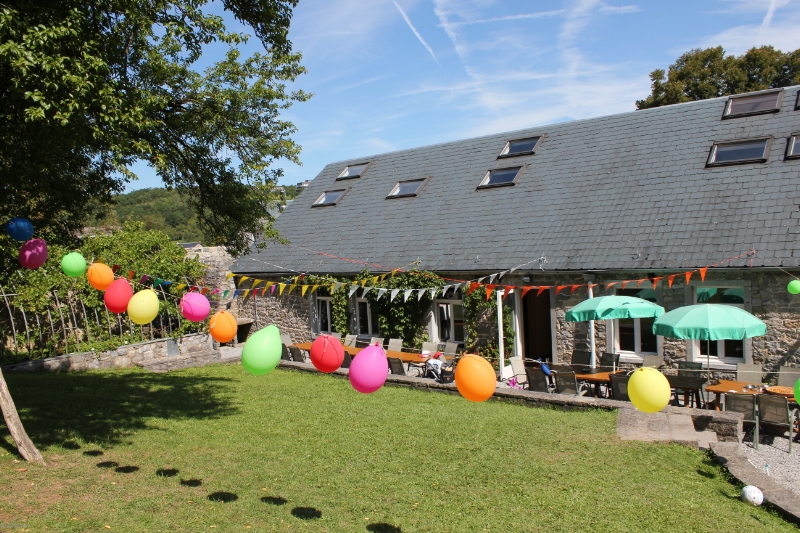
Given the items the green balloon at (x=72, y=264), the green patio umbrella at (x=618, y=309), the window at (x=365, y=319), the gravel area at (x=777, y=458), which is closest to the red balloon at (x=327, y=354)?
the green balloon at (x=72, y=264)

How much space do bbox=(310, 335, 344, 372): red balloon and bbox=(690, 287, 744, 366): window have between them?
9.79 m

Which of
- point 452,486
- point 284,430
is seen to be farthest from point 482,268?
→ point 452,486

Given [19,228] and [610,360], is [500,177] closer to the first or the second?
[610,360]

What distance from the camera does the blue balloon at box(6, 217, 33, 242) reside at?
9.03 m

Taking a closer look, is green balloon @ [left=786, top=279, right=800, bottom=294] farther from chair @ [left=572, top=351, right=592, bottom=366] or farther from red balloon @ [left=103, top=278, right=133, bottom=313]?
red balloon @ [left=103, top=278, right=133, bottom=313]

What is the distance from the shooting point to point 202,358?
59.2ft

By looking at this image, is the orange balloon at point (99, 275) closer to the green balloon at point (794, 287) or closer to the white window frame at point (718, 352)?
the white window frame at point (718, 352)

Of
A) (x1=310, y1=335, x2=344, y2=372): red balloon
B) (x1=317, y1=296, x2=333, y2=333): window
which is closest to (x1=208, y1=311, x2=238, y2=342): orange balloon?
(x1=310, y1=335, x2=344, y2=372): red balloon

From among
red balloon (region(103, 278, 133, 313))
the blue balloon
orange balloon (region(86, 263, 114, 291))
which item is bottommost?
red balloon (region(103, 278, 133, 313))

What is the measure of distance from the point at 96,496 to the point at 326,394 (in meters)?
6.60

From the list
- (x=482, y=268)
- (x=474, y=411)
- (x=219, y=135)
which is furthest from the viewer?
(x=482, y=268)

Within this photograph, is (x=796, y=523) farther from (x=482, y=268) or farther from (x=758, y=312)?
(x=482, y=268)

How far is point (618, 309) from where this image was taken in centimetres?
1187

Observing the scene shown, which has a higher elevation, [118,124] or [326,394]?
[118,124]
